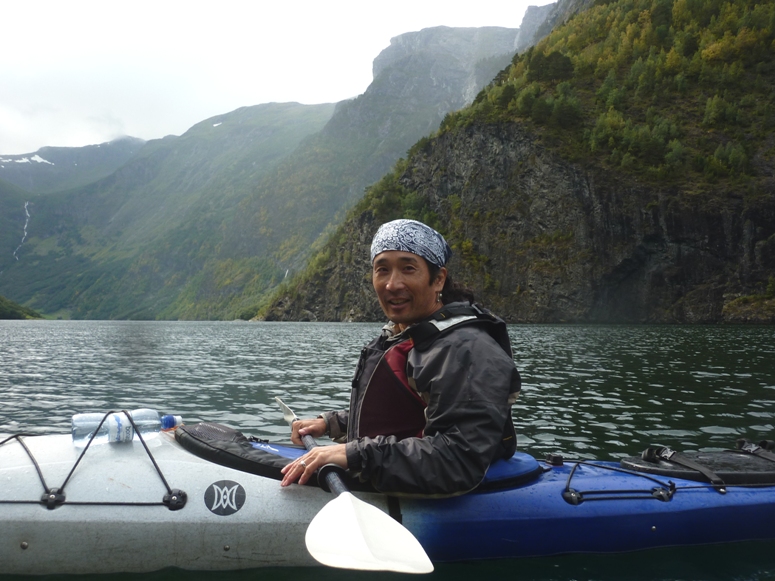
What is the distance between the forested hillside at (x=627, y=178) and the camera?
55.3 meters

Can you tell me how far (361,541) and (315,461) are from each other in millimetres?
696

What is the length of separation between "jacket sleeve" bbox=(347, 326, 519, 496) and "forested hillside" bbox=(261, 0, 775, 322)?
188ft

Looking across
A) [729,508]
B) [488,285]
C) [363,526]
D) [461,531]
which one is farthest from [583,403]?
[488,285]

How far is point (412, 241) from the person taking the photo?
3.78 m

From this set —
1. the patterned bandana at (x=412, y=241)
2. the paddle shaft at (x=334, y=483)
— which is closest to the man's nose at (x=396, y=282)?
the patterned bandana at (x=412, y=241)

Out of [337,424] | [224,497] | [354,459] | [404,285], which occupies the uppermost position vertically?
[404,285]

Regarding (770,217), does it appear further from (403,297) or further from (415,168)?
(403,297)

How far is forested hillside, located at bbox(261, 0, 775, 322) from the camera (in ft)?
181

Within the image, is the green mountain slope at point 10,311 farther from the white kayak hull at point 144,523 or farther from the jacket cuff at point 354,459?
the jacket cuff at point 354,459

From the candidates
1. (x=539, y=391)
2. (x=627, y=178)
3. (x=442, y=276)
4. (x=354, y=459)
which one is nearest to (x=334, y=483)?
(x=354, y=459)

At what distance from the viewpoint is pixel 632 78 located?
68750 millimetres

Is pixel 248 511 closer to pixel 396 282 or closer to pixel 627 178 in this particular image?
pixel 396 282

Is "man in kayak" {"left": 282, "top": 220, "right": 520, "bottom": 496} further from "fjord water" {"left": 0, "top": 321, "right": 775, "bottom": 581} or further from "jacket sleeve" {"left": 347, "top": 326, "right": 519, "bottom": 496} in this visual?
"fjord water" {"left": 0, "top": 321, "right": 775, "bottom": 581}

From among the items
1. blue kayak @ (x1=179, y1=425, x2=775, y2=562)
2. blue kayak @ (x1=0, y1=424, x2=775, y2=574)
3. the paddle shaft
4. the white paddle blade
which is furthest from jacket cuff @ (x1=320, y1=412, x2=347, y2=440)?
the white paddle blade
